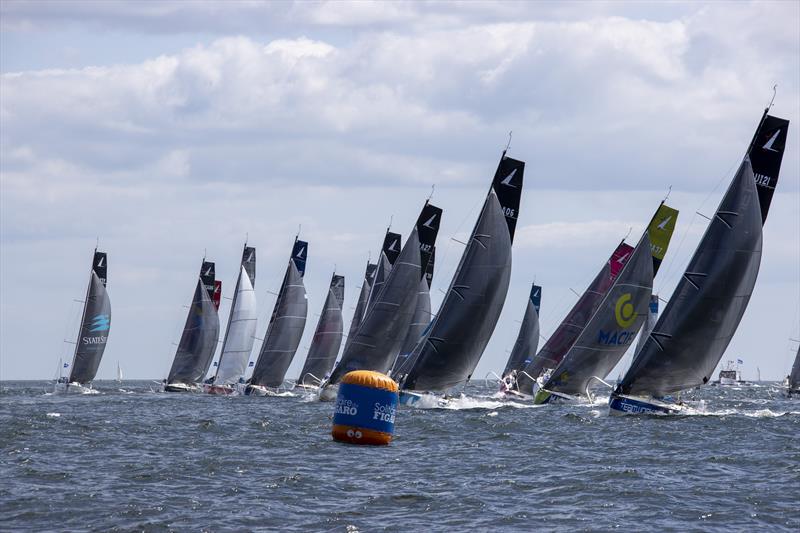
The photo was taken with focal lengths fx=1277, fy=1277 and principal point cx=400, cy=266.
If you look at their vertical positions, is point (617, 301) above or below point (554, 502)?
above

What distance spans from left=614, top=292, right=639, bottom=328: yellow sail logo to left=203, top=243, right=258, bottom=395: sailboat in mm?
32963

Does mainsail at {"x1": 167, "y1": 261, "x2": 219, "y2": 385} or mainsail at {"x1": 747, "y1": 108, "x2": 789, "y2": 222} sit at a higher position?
mainsail at {"x1": 747, "y1": 108, "x2": 789, "y2": 222}

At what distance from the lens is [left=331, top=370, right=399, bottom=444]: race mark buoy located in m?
32.8

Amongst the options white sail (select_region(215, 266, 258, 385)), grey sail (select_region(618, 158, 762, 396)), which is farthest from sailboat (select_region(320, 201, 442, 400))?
white sail (select_region(215, 266, 258, 385))

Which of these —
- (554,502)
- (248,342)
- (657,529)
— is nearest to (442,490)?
(554,502)

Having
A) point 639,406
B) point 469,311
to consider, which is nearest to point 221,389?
point 469,311

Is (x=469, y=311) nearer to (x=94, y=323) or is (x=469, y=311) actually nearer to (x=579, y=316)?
(x=579, y=316)

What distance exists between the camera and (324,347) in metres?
76.3

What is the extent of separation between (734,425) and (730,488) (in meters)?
18.0

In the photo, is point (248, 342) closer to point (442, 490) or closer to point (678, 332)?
point (678, 332)

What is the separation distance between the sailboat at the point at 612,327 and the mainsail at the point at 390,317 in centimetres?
802

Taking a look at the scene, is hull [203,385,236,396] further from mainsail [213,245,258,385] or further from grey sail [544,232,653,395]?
grey sail [544,232,653,395]

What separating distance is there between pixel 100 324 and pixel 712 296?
164 ft

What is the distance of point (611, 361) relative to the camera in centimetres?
5366
